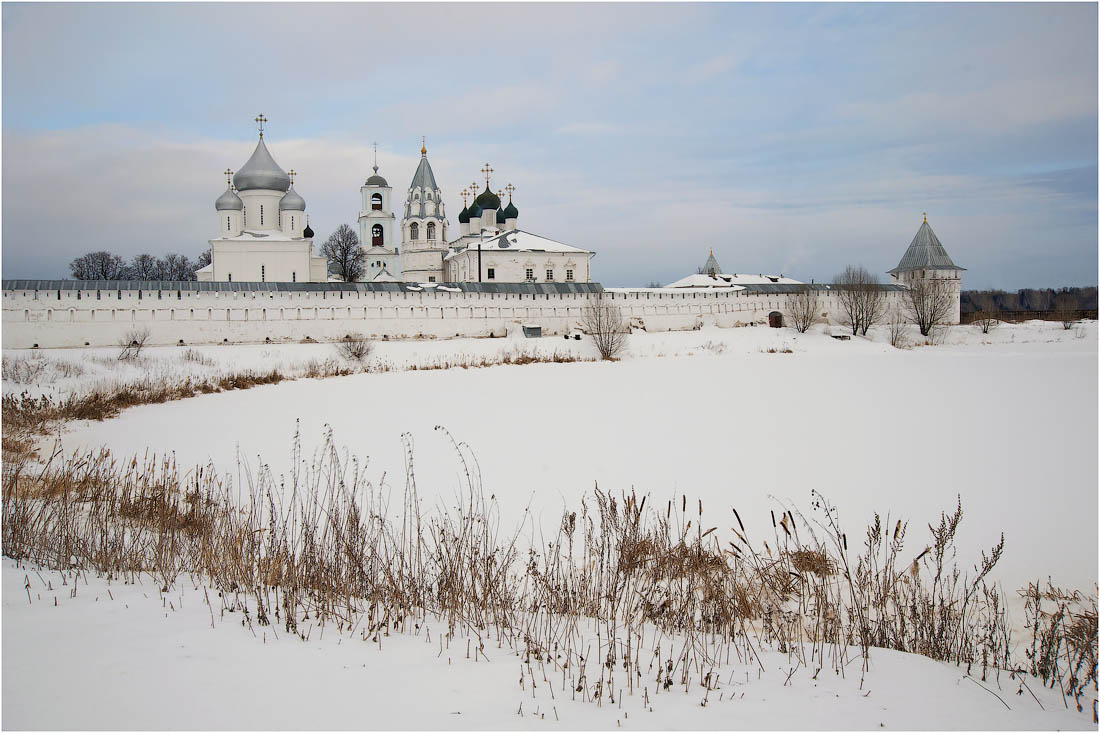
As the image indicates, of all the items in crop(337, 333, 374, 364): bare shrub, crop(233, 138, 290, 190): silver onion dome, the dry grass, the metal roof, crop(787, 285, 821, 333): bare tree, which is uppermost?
crop(233, 138, 290, 190): silver onion dome

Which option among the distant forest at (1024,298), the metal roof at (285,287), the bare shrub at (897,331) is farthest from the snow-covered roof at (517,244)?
the distant forest at (1024,298)

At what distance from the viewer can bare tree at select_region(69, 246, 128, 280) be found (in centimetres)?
4428

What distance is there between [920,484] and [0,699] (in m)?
6.28

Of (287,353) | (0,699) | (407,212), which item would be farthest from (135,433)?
(407,212)

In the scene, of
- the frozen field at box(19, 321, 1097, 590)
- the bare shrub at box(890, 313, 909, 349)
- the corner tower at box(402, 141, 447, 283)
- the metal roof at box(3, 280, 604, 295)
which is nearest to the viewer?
the frozen field at box(19, 321, 1097, 590)

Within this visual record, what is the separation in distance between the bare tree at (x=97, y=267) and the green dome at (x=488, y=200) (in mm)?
23276

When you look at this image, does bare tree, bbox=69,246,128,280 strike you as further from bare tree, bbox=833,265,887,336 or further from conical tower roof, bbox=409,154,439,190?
bare tree, bbox=833,265,887,336

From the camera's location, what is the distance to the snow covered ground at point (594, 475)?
221 cm

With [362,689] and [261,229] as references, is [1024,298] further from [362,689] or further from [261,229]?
[362,689]

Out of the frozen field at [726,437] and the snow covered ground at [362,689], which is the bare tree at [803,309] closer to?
the frozen field at [726,437]

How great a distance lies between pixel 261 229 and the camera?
102ft

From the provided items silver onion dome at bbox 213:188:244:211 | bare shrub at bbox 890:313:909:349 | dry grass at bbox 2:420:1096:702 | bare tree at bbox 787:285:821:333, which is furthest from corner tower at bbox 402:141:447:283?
dry grass at bbox 2:420:1096:702

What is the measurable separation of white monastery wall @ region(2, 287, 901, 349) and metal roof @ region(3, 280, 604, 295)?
0.18 meters

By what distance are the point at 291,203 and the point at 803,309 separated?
2249cm
